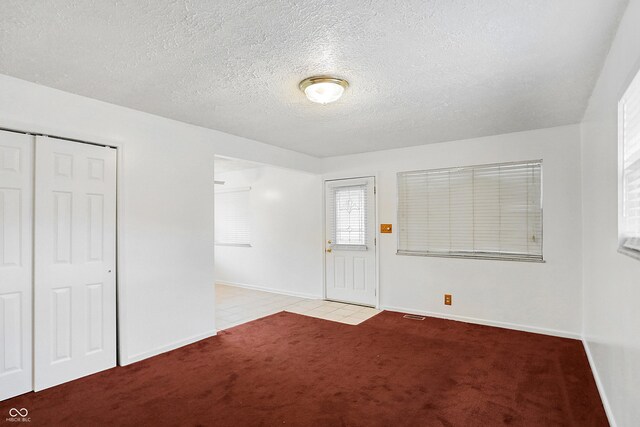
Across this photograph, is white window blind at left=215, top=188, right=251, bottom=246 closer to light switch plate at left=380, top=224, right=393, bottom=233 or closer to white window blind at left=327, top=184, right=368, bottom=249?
white window blind at left=327, top=184, right=368, bottom=249

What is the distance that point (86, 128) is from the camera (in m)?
3.11

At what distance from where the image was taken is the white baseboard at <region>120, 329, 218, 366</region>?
3336mm

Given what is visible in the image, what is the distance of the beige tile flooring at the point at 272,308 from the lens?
4887mm

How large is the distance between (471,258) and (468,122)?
1.80 m

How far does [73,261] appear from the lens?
9.91 feet

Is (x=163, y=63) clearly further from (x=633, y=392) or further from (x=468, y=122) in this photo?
(x=633, y=392)

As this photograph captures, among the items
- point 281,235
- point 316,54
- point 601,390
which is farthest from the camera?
point 281,235

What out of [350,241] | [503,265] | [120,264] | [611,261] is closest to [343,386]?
[611,261]

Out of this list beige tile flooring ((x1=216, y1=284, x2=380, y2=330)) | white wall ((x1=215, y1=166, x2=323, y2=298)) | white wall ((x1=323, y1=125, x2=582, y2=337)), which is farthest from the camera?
white wall ((x1=215, y1=166, x2=323, y2=298))

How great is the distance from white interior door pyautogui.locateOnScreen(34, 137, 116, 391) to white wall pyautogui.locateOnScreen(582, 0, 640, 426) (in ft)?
12.5

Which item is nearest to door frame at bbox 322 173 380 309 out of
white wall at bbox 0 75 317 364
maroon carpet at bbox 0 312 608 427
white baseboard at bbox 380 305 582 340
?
A: white baseboard at bbox 380 305 582 340

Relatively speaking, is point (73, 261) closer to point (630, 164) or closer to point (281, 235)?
point (281, 235)

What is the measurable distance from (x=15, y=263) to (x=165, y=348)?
156 centimetres

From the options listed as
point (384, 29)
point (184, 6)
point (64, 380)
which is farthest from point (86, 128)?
point (384, 29)
